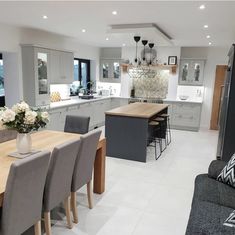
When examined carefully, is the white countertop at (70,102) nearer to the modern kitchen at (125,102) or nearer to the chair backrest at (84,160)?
the modern kitchen at (125,102)

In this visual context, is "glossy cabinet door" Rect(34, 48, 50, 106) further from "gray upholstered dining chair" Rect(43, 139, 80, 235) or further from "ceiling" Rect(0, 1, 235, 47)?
"gray upholstered dining chair" Rect(43, 139, 80, 235)

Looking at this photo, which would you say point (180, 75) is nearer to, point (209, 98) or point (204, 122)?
point (209, 98)

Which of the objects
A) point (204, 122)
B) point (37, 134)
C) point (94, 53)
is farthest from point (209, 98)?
point (37, 134)

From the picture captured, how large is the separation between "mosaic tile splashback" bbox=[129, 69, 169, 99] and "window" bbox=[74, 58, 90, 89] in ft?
5.08

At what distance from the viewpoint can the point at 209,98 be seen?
25.2ft

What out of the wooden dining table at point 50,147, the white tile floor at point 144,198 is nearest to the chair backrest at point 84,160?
the wooden dining table at point 50,147

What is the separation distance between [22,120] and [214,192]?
2071 mm

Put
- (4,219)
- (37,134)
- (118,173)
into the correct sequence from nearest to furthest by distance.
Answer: (4,219) → (37,134) → (118,173)

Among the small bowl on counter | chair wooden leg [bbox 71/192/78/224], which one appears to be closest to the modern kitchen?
chair wooden leg [bbox 71/192/78/224]

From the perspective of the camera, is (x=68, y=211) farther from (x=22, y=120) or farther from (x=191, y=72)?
(x=191, y=72)

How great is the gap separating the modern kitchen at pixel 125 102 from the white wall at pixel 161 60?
0.03 metres

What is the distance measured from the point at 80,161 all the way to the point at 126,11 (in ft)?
7.65

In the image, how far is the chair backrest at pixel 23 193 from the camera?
5.38 feet

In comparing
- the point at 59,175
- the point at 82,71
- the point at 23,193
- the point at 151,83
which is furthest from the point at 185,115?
the point at 23,193
